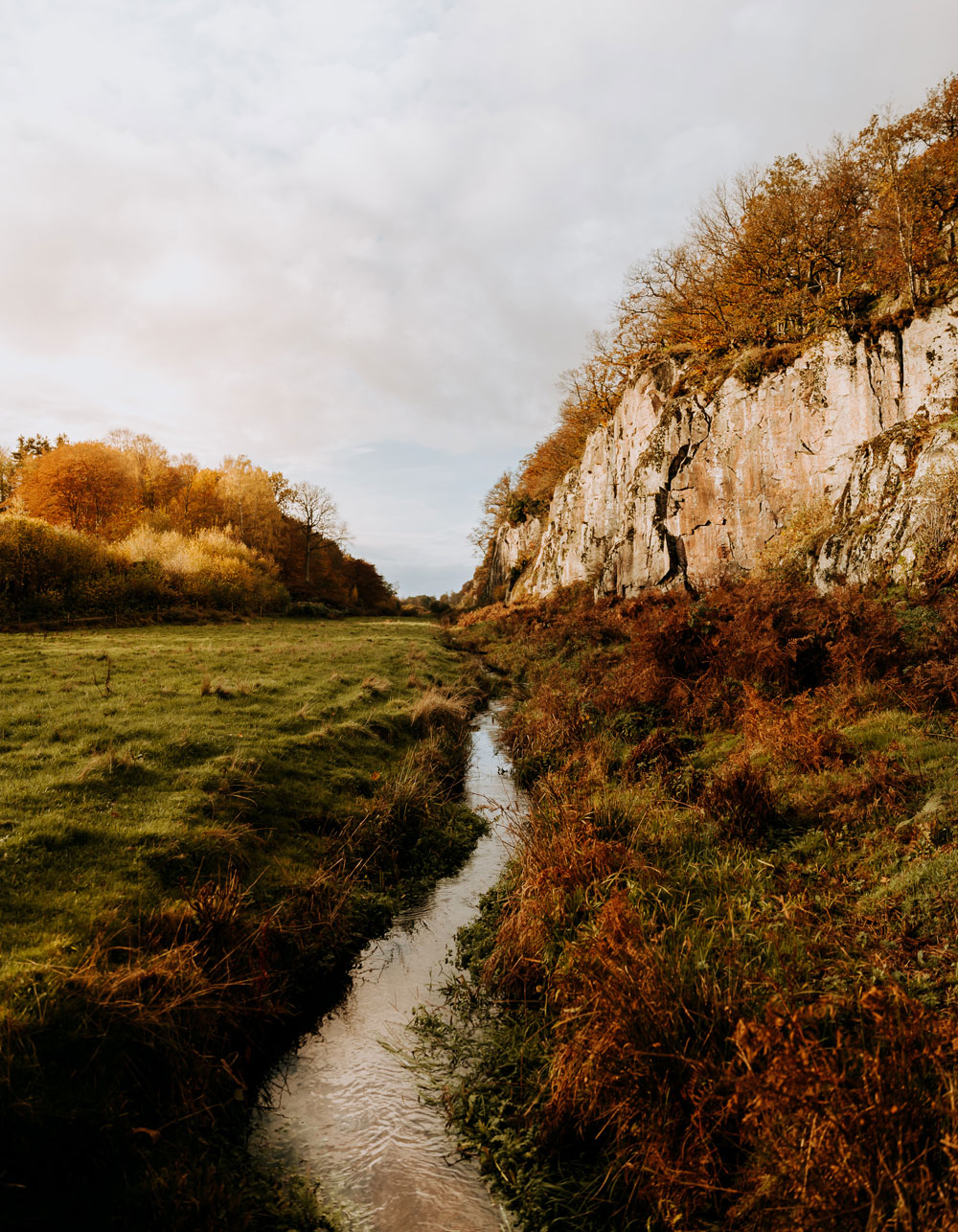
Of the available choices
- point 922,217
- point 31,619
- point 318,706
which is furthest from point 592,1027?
point 31,619

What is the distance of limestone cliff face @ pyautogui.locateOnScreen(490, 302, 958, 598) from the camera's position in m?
17.7

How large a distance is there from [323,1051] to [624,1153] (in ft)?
10.5

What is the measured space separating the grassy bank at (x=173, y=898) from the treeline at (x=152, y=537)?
54.9 ft

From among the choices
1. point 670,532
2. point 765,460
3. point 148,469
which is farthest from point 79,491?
point 765,460

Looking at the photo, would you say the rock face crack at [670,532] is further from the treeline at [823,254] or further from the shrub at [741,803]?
the shrub at [741,803]

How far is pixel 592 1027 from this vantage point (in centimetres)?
516

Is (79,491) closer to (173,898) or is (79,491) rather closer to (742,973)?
(173,898)

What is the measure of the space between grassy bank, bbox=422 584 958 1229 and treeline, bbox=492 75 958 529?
50.7ft

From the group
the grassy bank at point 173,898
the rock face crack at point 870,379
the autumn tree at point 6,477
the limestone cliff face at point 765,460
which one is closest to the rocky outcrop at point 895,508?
the limestone cliff face at point 765,460

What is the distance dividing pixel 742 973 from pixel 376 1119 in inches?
139

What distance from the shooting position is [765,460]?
78.6ft

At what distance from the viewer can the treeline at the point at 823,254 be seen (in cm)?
2150

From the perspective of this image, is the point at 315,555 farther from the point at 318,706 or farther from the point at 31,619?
the point at 318,706

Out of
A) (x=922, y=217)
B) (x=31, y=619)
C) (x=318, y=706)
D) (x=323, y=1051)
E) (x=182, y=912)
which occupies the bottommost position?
(x=323, y=1051)
